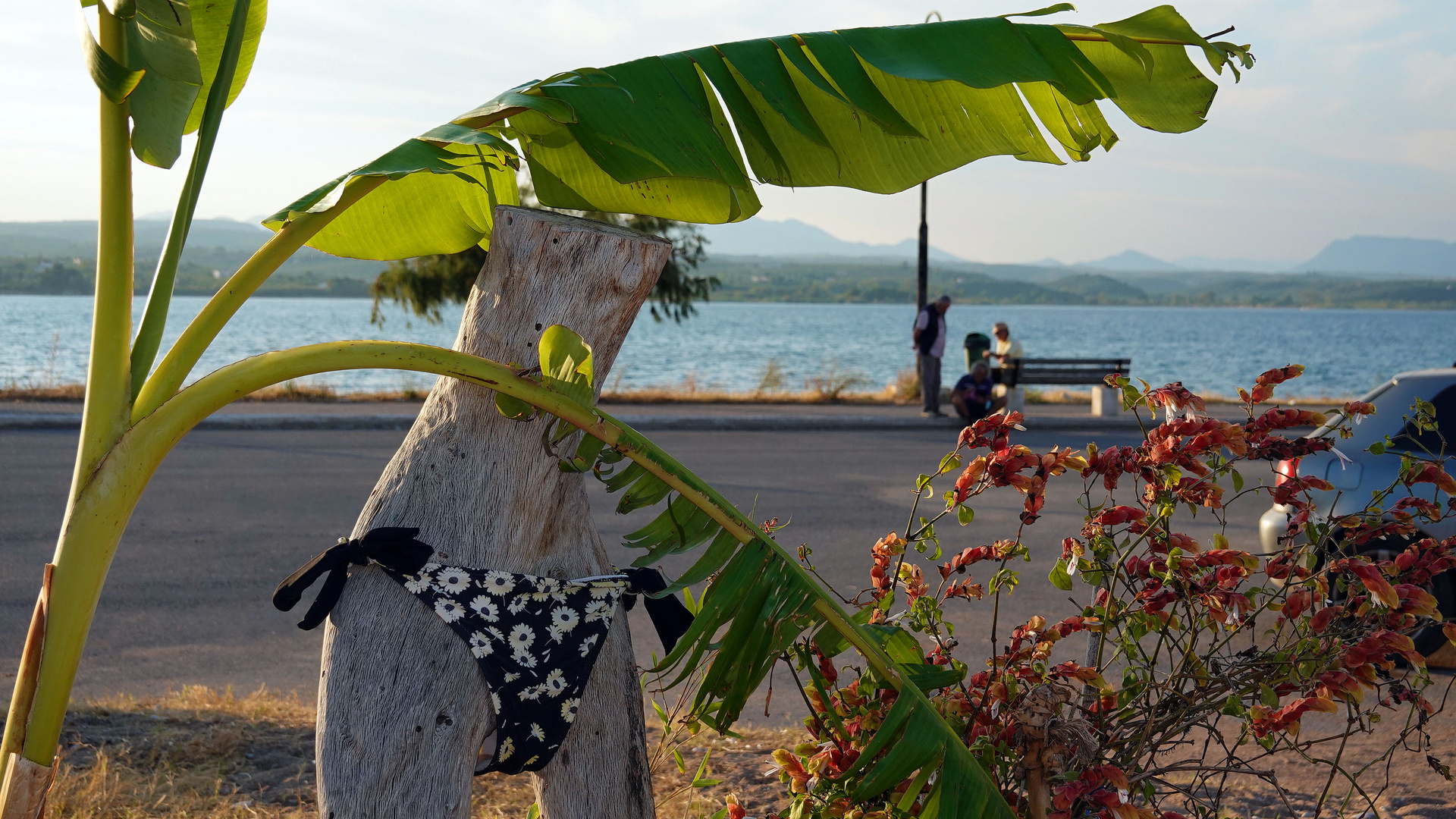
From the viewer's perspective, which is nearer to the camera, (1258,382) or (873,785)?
(873,785)

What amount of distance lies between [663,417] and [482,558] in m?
13.9

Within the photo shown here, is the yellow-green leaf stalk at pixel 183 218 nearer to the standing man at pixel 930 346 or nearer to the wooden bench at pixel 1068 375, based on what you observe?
the standing man at pixel 930 346

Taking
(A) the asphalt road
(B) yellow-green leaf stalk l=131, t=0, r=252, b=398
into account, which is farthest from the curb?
(B) yellow-green leaf stalk l=131, t=0, r=252, b=398

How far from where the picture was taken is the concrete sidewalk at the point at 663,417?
46.0 feet

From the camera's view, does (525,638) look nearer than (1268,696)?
Yes

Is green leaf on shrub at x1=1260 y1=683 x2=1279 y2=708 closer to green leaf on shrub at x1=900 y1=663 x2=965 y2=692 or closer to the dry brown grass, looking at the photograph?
green leaf on shrub at x1=900 y1=663 x2=965 y2=692

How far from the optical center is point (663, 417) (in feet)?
52.0

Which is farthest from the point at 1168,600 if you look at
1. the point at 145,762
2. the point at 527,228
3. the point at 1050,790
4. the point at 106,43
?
the point at 145,762

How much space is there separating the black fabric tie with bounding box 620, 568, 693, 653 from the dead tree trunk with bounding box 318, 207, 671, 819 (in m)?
0.07

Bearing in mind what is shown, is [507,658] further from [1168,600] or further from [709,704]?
[1168,600]

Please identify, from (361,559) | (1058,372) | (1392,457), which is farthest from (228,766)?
(1058,372)

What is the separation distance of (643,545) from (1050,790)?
1.02 metres

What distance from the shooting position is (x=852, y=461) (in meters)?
12.5

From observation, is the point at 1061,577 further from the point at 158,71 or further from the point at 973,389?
the point at 973,389
